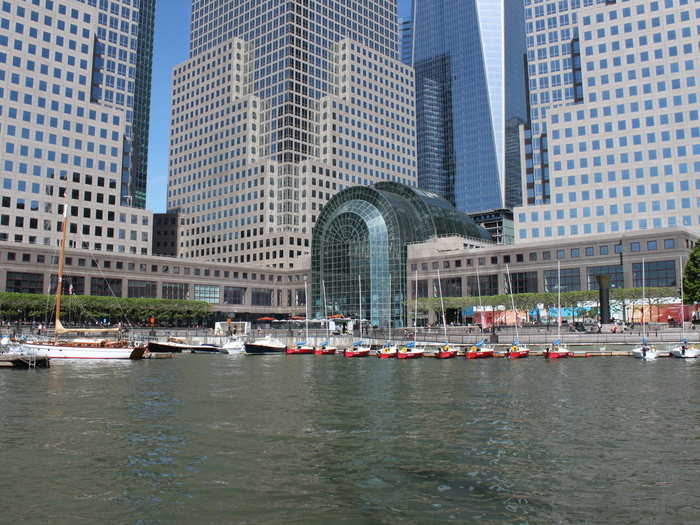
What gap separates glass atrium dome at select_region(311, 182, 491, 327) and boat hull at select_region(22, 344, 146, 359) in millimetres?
79156

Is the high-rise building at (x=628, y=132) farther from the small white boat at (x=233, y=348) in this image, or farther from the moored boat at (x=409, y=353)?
the small white boat at (x=233, y=348)

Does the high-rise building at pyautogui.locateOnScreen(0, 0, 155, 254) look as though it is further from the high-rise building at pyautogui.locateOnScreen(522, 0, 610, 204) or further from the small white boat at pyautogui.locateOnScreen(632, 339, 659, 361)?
the small white boat at pyautogui.locateOnScreen(632, 339, 659, 361)

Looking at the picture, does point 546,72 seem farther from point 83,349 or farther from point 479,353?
point 83,349

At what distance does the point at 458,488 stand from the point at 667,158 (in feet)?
453

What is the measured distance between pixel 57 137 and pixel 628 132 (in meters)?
140

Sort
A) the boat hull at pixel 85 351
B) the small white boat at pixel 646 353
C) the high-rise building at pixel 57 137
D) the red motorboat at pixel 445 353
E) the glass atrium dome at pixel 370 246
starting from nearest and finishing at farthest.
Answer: the boat hull at pixel 85 351
the small white boat at pixel 646 353
the red motorboat at pixel 445 353
the high-rise building at pixel 57 137
the glass atrium dome at pixel 370 246

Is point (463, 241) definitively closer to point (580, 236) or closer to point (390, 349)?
point (580, 236)

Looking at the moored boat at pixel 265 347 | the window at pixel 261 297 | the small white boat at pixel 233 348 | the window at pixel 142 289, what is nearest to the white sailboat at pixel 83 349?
the moored boat at pixel 265 347

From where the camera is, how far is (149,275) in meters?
164

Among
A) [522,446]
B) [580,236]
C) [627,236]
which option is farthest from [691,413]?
[580,236]

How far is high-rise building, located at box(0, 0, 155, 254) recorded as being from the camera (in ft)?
495

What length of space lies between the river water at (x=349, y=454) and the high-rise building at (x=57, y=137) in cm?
11608

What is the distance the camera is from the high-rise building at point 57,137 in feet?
495

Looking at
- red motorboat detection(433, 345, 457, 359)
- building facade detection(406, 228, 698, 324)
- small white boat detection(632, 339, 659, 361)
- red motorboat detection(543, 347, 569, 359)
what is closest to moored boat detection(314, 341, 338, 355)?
red motorboat detection(433, 345, 457, 359)
